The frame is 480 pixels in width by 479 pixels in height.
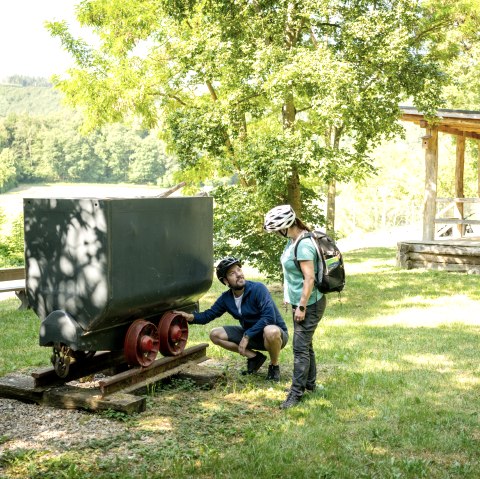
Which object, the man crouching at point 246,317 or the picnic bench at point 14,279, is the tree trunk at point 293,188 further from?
the man crouching at point 246,317

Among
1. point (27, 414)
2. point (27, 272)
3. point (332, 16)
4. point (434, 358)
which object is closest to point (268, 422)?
point (27, 414)

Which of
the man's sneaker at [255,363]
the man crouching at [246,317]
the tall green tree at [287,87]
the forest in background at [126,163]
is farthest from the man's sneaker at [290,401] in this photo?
the forest in background at [126,163]

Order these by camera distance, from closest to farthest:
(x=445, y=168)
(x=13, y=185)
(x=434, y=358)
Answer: (x=434, y=358)
(x=445, y=168)
(x=13, y=185)

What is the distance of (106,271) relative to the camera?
5527 millimetres

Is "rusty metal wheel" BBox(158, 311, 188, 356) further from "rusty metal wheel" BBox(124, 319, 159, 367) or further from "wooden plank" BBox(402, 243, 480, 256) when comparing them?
"wooden plank" BBox(402, 243, 480, 256)

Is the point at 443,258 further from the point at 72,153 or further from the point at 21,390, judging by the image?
the point at 72,153

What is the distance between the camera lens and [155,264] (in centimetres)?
613

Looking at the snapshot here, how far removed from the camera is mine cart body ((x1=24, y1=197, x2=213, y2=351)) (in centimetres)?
557

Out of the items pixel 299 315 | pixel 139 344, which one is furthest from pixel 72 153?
pixel 299 315

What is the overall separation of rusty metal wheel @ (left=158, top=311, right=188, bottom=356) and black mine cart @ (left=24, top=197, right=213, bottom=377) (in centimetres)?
1

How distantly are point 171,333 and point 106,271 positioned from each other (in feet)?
4.52

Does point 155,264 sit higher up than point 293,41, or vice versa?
point 293,41

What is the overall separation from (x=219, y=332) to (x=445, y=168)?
39995 mm

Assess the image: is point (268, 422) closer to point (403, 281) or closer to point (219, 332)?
point (219, 332)
